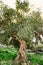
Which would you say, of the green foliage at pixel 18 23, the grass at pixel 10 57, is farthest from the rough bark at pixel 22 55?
the grass at pixel 10 57

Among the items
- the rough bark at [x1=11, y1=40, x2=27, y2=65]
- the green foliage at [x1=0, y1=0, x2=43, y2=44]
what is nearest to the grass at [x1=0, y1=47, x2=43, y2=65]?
the rough bark at [x1=11, y1=40, x2=27, y2=65]

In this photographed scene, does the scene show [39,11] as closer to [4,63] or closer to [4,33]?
[4,33]

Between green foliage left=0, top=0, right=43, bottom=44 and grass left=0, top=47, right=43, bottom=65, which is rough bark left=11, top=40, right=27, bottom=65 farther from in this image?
grass left=0, top=47, right=43, bottom=65

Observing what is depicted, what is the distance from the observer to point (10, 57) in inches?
331

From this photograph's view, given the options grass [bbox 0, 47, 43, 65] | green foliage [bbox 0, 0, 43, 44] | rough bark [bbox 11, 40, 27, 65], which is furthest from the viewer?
grass [bbox 0, 47, 43, 65]

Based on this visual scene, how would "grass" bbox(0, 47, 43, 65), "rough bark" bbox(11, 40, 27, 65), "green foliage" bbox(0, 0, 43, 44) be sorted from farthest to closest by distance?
"grass" bbox(0, 47, 43, 65)
"rough bark" bbox(11, 40, 27, 65)
"green foliage" bbox(0, 0, 43, 44)

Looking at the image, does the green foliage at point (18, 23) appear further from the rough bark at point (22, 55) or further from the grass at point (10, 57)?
the grass at point (10, 57)

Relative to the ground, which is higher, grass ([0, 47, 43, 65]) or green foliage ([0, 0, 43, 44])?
green foliage ([0, 0, 43, 44])

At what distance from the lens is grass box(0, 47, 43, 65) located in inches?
323

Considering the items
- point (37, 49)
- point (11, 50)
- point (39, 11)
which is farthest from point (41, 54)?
point (39, 11)

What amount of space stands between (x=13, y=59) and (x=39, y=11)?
6.07 ft

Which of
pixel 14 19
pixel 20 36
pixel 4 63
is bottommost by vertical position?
pixel 4 63

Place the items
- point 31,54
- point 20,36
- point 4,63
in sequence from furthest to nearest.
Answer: point 31,54
point 4,63
point 20,36

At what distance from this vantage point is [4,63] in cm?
799
